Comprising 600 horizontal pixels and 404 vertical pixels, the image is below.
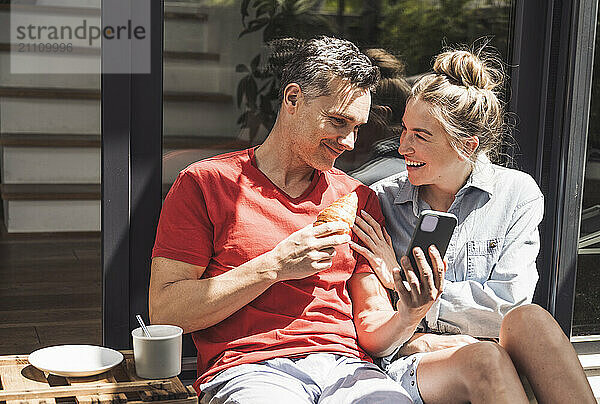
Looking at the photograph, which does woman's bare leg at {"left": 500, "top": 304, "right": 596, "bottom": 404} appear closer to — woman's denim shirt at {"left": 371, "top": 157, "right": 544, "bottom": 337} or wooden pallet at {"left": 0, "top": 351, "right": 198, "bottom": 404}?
woman's denim shirt at {"left": 371, "top": 157, "right": 544, "bottom": 337}

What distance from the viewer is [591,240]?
277 cm

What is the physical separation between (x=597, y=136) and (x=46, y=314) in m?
2.18

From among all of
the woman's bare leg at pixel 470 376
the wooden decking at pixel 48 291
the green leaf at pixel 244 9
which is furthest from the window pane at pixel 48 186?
the woman's bare leg at pixel 470 376

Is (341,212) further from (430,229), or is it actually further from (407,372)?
(407,372)

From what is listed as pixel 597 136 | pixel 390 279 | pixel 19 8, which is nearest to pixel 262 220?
pixel 390 279

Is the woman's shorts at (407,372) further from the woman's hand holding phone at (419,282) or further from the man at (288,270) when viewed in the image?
the woman's hand holding phone at (419,282)

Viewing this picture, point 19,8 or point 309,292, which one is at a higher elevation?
point 19,8

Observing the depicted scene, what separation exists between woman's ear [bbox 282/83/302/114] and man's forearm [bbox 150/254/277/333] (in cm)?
38

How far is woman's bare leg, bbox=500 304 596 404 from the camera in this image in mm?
1764

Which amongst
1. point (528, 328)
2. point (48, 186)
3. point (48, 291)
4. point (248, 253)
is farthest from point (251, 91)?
point (48, 186)

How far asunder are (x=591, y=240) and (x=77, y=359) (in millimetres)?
1830

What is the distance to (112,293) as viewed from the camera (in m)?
2.26

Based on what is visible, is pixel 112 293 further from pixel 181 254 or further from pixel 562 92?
pixel 562 92

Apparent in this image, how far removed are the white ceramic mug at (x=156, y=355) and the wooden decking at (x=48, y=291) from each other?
1355 millimetres
